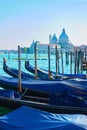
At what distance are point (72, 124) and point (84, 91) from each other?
189 inches

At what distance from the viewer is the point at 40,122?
492cm

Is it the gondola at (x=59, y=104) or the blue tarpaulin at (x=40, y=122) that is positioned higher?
the blue tarpaulin at (x=40, y=122)

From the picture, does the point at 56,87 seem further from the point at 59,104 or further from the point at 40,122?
the point at 40,122

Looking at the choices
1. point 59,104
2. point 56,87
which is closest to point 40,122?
point 59,104

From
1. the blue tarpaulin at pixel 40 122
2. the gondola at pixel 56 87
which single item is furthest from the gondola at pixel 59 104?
the blue tarpaulin at pixel 40 122

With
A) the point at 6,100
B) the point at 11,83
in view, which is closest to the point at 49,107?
the point at 6,100

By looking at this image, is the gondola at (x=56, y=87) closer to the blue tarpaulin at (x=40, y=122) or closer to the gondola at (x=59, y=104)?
the gondola at (x=59, y=104)

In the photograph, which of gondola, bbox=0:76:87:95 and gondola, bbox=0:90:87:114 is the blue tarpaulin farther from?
gondola, bbox=0:76:87:95

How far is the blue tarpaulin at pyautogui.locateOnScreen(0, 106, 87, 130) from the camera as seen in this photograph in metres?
4.70

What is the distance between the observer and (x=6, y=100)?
8.81 m

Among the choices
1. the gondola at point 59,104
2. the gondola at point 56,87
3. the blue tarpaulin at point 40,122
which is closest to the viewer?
the blue tarpaulin at point 40,122

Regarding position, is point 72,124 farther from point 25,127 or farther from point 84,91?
point 84,91

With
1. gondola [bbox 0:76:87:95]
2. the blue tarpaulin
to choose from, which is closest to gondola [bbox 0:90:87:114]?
gondola [bbox 0:76:87:95]

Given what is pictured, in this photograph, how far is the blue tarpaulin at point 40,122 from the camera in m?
4.70
